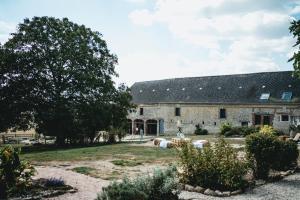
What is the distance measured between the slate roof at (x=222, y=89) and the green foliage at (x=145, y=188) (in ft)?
103

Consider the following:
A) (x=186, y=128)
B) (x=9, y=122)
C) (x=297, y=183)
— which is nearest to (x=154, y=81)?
(x=186, y=128)

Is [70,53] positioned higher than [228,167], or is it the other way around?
[70,53]

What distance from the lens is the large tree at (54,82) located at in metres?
29.1

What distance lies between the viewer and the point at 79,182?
1143 cm

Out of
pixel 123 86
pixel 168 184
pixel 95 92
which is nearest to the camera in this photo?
pixel 168 184

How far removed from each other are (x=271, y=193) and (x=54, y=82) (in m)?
24.1

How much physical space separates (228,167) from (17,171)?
5908 mm

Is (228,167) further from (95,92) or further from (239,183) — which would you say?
(95,92)

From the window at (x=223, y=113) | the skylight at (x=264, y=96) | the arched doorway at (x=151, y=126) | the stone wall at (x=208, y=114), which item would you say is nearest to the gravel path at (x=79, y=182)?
the stone wall at (x=208, y=114)

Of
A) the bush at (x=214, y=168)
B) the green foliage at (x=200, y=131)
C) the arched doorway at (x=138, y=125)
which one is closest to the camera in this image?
the bush at (x=214, y=168)

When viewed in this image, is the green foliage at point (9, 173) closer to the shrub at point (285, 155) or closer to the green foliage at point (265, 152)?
the green foliage at point (265, 152)

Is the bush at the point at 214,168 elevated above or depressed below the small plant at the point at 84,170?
above

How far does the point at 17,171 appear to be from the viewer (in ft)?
30.6

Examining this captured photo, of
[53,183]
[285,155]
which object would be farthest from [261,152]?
[53,183]
